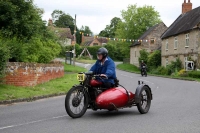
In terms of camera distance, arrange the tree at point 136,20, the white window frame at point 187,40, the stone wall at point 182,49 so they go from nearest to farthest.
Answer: the stone wall at point 182,49 → the white window frame at point 187,40 → the tree at point 136,20

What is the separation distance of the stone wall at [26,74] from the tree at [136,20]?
5544 cm

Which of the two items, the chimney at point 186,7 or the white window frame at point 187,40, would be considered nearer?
the white window frame at point 187,40

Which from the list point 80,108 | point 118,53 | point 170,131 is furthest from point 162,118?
point 118,53

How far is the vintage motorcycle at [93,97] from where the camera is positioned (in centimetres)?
778

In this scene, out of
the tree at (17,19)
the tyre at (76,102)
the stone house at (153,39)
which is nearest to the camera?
the tyre at (76,102)

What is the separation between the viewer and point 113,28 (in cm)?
11962

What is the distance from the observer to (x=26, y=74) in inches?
563

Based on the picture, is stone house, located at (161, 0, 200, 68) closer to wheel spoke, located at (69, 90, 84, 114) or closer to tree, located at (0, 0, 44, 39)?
tree, located at (0, 0, 44, 39)

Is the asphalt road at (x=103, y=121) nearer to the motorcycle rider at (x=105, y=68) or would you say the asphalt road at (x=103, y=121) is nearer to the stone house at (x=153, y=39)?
the motorcycle rider at (x=105, y=68)

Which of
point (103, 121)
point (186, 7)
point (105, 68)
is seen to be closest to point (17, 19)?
point (105, 68)

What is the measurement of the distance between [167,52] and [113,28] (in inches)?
2910

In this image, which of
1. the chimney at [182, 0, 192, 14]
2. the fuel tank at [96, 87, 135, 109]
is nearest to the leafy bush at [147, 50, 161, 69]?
the chimney at [182, 0, 192, 14]

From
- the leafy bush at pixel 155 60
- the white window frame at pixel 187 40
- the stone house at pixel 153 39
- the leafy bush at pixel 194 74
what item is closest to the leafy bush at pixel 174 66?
the white window frame at pixel 187 40

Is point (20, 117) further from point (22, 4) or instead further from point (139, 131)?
point (22, 4)
